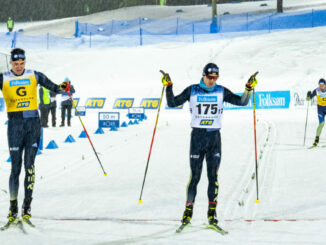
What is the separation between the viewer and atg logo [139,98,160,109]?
32094 millimetres

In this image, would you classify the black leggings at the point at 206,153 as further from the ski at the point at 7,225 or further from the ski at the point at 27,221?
the ski at the point at 7,225

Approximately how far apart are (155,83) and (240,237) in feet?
107

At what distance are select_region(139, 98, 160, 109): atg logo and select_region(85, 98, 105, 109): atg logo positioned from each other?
111 inches

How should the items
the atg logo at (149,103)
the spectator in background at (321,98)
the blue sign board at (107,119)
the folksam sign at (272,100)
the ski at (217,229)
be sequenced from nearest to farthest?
the ski at (217,229)
the spectator in background at (321,98)
the blue sign board at (107,119)
the folksam sign at (272,100)
the atg logo at (149,103)

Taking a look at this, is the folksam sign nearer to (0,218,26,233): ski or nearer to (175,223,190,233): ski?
(175,223,190,233): ski

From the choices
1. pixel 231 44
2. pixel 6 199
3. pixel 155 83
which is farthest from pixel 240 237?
pixel 231 44

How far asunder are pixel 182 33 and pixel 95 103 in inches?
614

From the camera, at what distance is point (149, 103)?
32438 mm

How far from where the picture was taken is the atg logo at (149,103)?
32.1m

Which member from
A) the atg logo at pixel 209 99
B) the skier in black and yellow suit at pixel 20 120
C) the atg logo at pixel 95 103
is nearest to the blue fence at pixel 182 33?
the atg logo at pixel 95 103

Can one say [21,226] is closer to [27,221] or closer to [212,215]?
[27,221]

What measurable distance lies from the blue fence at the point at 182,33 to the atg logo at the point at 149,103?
40.0 feet

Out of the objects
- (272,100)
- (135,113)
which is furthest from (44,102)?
(272,100)

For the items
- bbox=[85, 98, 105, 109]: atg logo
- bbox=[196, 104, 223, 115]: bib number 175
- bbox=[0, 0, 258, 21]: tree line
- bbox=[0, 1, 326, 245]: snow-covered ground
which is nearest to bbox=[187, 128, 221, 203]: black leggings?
bbox=[196, 104, 223, 115]: bib number 175
